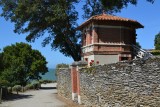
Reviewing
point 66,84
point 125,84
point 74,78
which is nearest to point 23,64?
point 66,84

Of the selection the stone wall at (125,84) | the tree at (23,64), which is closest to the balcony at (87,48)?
the stone wall at (125,84)

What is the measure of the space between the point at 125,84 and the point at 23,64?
4677 centimetres

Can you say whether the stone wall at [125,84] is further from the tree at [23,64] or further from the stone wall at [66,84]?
the tree at [23,64]

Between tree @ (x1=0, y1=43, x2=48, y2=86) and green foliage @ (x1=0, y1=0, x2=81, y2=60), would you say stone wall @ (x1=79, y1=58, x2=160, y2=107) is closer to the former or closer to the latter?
green foliage @ (x1=0, y1=0, x2=81, y2=60)

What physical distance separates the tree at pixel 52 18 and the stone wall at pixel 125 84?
19.2 meters

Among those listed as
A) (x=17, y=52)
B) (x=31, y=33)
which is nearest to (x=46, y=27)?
(x=31, y=33)

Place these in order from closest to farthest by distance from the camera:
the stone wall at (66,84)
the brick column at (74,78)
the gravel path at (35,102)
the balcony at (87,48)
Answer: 1. the brick column at (74,78)
2. the gravel path at (35,102)
3. the stone wall at (66,84)
4. the balcony at (87,48)

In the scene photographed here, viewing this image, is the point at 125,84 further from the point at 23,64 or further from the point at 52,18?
the point at 23,64

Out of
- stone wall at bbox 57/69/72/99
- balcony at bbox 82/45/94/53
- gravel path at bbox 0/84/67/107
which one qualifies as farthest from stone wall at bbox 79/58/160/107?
balcony at bbox 82/45/94/53

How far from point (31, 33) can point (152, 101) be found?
109 feet

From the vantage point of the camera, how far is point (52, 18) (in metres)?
40.1

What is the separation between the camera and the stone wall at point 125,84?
43.8ft

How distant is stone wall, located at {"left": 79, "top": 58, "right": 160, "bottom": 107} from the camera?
525 inches

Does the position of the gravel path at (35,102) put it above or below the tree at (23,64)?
below
